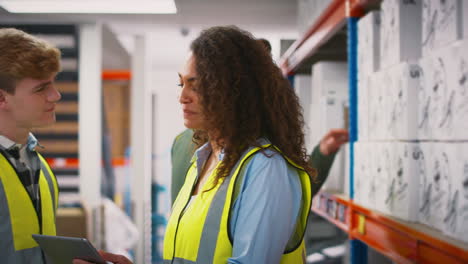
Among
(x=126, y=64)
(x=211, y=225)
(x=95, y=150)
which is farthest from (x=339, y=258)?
(x=126, y=64)

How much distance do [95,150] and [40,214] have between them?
13.8ft

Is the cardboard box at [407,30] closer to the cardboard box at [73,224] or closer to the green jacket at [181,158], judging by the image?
the green jacket at [181,158]

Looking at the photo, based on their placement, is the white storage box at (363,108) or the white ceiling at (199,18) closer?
the white storage box at (363,108)

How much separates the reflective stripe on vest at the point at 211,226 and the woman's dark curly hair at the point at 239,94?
54 millimetres

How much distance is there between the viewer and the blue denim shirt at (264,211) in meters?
1.25

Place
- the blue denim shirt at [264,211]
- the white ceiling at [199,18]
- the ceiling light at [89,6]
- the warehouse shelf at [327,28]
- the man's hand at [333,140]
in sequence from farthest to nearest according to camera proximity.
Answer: the white ceiling at [199,18] < the ceiling light at [89,6] < the man's hand at [333,140] < the warehouse shelf at [327,28] < the blue denim shirt at [264,211]

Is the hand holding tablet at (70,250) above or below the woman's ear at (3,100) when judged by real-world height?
below

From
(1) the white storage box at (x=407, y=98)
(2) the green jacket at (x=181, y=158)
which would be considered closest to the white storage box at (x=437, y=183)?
(1) the white storage box at (x=407, y=98)

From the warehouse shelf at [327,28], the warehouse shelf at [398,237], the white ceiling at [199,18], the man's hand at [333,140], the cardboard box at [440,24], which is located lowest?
the warehouse shelf at [398,237]

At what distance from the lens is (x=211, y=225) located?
1.34 m

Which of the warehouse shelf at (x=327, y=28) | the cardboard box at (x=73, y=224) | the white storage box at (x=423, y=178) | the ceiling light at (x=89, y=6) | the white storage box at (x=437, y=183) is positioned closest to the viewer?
the white storage box at (x=437, y=183)

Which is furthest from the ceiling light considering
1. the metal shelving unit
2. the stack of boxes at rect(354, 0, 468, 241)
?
the stack of boxes at rect(354, 0, 468, 241)

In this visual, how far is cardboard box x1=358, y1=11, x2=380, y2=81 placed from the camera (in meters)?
2.03

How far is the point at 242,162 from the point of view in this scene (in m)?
1.34
